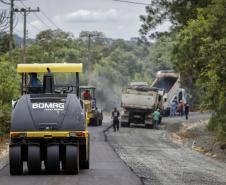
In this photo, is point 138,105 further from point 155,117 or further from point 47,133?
point 47,133

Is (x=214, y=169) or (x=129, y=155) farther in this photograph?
(x=129, y=155)

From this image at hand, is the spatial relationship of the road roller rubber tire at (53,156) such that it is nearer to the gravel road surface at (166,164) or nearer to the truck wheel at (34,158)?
the truck wheel at (34,158)

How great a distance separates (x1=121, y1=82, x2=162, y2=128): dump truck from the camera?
48750 mm

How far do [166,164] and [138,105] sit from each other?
85.2 ft

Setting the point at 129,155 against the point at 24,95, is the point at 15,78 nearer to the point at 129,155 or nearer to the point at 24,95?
the point at 129,155

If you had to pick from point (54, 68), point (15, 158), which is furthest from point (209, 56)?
point (15, 158)

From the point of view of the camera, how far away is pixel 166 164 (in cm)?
2273

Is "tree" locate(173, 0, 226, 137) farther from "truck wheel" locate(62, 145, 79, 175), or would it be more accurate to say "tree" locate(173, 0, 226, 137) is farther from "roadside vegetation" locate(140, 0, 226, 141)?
"truck wheel" locate(62, 145, 79, 175)

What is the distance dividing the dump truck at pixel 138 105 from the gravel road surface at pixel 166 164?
494 inches

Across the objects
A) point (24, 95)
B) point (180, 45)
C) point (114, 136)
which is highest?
point (180, 45)

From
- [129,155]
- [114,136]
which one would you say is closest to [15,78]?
[114,136]

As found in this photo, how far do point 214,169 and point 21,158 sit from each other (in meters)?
7.41

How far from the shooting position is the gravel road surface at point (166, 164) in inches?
714

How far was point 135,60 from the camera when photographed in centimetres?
18150
